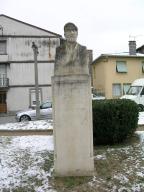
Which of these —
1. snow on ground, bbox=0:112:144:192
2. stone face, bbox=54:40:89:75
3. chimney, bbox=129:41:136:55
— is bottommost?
snow on ground, bbox=0:112:144:192

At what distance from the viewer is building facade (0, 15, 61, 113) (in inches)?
1938

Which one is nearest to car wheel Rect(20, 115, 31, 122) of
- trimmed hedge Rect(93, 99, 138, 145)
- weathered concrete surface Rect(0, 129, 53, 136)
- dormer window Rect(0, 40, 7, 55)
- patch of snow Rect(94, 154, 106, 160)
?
weathered concrete surface Rect(0, 129, 53, 136)

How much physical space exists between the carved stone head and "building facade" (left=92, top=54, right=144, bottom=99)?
38.2 metres

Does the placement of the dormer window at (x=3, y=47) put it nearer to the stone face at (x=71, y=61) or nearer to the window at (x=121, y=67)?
the window at (x=121, y=67)

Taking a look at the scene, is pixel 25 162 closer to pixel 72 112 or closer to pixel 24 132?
pixel 72 112

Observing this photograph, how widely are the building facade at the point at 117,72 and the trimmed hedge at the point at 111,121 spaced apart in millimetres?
35932

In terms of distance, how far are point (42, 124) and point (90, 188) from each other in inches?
280

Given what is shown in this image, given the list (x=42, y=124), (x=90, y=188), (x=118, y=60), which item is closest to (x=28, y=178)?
(x=90, y=188)

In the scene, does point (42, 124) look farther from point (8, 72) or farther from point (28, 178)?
point (8, 72)

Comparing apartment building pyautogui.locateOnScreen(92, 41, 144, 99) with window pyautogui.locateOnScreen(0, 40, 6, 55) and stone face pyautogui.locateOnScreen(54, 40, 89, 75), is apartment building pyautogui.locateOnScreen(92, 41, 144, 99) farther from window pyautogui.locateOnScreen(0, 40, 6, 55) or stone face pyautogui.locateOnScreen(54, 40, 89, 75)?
stone face pyautogui.locateOnScreen(54, 40, 89, 75)

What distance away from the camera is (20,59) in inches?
1948

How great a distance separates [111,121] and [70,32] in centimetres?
300

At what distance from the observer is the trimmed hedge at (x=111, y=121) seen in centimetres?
1136

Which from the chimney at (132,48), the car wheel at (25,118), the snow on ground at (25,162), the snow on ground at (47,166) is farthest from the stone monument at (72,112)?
the chimney at (132,48)
